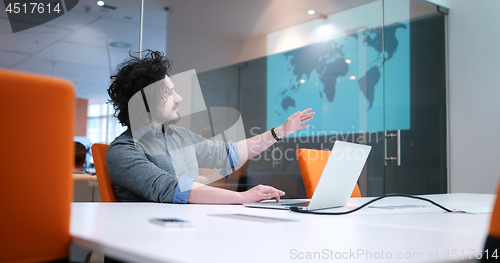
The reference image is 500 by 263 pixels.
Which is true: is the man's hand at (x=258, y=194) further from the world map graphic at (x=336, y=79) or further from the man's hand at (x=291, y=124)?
the world map graphic at (x=336, y=79)

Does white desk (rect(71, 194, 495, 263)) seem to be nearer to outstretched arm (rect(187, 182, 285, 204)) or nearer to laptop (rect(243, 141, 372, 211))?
laptop (rect(243, 141, 372, 211))

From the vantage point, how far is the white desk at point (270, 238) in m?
0.55

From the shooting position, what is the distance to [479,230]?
82cm

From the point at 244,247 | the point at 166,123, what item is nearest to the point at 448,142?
the point at 166,123

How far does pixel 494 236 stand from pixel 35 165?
23.3 inches

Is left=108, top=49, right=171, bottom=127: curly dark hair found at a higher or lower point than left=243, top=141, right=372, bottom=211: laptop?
higher

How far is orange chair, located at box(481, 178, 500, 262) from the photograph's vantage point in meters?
0.44

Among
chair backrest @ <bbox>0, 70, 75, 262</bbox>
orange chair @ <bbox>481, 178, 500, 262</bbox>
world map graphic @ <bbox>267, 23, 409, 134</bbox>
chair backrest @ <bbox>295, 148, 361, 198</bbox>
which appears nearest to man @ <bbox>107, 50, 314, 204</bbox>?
chair backrest @ <bbox>295, 148, 361, 198</bbox>

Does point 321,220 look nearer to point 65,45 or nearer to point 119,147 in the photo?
point 119,147

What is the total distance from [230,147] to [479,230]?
125cm

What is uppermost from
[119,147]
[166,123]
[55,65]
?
[55,65]

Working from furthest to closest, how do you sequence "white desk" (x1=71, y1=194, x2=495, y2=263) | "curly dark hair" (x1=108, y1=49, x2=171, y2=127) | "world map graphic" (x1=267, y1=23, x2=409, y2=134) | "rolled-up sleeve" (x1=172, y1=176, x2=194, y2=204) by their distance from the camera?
1. "world map graphic" (x1=267, y1=23, x2=409, y2=134)
2. "curly dark hair" (x1=108, y1=49, x2=171, y2=127)
3. "rolled-up sleeve" (x1=172, y1=176, x2=194, y2=204)
4. "white desk" (x1=71, y1=194, x2=495, y2=263)

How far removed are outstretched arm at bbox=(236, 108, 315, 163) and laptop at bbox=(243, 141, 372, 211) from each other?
65cm

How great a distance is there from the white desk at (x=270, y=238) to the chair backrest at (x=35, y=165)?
8cm
